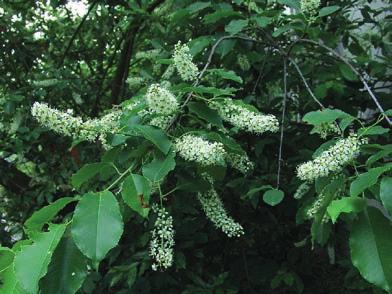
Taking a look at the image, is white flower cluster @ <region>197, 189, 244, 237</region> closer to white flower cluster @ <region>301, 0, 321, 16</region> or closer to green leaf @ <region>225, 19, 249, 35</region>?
green leaf @ <region>225, 19, 249, 35</region>

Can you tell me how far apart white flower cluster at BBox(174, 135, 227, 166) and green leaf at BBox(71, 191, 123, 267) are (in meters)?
0.33

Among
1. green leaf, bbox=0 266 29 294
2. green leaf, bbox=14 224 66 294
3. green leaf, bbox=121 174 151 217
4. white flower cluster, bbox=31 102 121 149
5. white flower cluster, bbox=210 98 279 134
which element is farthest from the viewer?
white flower cluster, bbox=210 98 279 134

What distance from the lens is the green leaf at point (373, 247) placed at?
3.92 ft

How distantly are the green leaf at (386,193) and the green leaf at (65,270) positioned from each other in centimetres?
69

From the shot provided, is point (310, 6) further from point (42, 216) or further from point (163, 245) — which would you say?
point (42, 216)

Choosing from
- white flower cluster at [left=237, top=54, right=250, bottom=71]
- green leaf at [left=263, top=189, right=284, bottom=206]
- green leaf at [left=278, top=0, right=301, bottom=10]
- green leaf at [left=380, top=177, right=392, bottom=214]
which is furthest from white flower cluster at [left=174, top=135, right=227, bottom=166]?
white flower cluster at [left=237, top=54, right=250, bottom=71]

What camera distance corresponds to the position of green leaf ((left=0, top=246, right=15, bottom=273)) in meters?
1.29

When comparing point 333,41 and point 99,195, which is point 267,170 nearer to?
point 333,41

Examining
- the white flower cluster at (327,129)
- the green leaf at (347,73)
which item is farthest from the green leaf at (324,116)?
the green leaf at (347,73)

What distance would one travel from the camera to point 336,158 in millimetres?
1531

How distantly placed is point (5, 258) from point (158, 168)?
0.45 m

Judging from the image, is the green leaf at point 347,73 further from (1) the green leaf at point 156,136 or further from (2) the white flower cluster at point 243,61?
(1) the green leaf at point 156,136

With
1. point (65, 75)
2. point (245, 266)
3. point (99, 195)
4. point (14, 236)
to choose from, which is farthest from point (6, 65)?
point (99, 195)

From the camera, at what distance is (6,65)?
402cm
